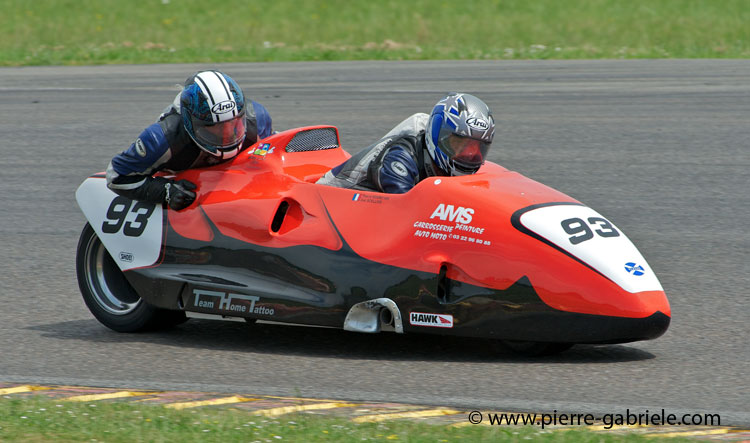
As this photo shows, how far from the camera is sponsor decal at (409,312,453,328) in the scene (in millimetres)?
5469

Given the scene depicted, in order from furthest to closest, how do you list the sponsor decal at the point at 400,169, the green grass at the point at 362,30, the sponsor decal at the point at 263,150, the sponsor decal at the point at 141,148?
1. the green grass at the point at 362,30
2. the sponsor decal at the point at 263,150
3. the sponsor decal at the point at 141,148
4. the sponsor decal at the point at 400,169

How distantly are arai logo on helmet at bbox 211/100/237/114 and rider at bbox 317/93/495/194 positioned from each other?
0.71m

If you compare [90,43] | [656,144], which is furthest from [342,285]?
[90,43]

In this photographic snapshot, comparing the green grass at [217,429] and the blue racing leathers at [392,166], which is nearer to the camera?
the green grass at [217,429]

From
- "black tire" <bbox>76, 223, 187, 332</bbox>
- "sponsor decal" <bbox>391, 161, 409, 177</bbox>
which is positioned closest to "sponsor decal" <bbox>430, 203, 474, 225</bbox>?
"sponsor decal" <bbox>391, 161, 409, 177</bbox>

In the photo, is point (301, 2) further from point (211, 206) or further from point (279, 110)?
point (211, 206)

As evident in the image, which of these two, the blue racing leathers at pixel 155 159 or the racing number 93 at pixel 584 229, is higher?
the racing number 93 at pixel 584 229

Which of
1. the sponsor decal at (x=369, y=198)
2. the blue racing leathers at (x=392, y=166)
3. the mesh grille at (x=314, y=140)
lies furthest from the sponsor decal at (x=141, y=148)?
the sponsor decal at (x=369, y=198)

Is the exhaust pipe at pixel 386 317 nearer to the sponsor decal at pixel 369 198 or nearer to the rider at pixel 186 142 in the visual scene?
the sponsor decal at pixel 369 198

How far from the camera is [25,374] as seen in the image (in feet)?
18.0

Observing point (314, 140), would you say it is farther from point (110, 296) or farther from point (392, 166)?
point (110, 296)

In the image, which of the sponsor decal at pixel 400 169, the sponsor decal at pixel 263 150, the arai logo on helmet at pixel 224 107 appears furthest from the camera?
the sponsor decal at pixel 263 150

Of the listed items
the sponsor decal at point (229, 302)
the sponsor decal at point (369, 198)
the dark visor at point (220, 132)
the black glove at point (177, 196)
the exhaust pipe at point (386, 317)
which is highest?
the dark visor at point (220, 132)

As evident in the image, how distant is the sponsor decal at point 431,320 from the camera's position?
5469 millimetres
